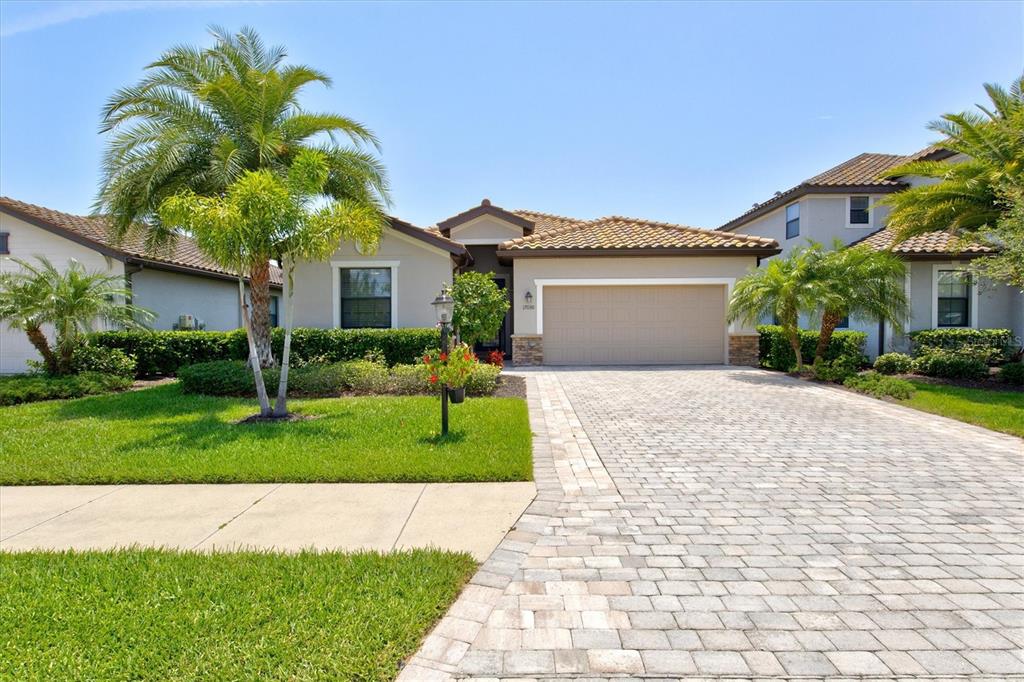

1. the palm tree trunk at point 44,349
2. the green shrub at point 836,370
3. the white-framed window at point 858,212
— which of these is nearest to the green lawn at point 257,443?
the palm tree trunk at point 44,349

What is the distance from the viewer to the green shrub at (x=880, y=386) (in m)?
10.5

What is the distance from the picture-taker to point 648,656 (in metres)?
2.76

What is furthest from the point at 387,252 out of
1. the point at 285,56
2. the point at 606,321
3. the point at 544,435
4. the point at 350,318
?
the point at 544,435

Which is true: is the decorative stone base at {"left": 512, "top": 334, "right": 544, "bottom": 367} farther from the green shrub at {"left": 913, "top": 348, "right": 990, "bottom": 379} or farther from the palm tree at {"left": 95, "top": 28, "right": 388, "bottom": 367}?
the green shrub at {"left": 913, "top": 348, "right": 990, "bottom": 379}

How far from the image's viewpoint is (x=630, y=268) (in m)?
15.9

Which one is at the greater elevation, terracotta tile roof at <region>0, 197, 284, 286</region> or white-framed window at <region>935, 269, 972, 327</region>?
terracotta tile roof at <region>0, 197, 284, 286</region>

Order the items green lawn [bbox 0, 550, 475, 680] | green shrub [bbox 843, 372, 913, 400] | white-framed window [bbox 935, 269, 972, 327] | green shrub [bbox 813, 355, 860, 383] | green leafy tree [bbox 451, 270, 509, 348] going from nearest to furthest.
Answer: green lawn [bbox 0, 550, 475, 680], green shrub [bbox 843, 372, 913, 400], green shrub [bbox 813, 355, 860, 383], green leafy tree [bbox 451, 270, 509, 348], white-framed window [bbox 935, 269, 972, 327]

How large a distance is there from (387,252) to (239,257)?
7.28 m

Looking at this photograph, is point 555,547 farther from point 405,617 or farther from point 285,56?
point 285,56

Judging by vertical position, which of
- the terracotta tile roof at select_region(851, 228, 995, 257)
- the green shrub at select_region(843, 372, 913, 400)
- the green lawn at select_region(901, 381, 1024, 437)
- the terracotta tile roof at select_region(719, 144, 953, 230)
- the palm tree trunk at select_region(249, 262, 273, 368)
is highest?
the terracotta tile roof at select_region(719, 144, 953, 230)

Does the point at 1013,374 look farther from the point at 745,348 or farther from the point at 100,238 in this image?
the point at 100,238

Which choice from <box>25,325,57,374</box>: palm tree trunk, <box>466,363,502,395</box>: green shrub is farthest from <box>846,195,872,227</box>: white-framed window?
<box>25,325,57,374</box>: palm tree trunk

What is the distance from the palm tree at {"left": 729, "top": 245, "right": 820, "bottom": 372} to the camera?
1276 centimetres

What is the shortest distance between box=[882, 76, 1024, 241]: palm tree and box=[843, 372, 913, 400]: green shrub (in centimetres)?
369
